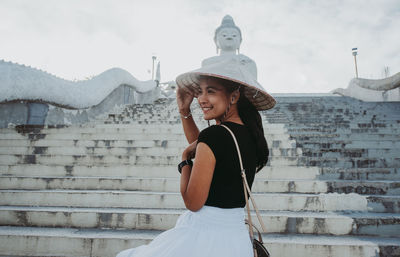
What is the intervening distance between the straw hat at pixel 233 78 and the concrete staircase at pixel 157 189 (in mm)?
1690

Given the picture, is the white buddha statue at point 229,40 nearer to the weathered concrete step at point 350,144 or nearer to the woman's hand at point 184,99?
the weathered concrete step at point 350,144

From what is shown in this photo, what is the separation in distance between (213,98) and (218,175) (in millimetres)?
375

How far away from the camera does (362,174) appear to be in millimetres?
3492

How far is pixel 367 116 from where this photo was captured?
21.9 feet

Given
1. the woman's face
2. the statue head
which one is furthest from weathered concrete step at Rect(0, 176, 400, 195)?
the statue head

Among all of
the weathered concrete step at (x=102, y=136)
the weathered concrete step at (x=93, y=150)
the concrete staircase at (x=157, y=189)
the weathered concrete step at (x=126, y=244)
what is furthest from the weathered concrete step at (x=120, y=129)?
the weathered concrete step at (x=126, y=244)

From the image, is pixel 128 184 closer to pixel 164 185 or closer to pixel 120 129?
pixel 164 185

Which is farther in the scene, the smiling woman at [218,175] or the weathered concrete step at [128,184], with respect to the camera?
the weathered concrete step at [128,184]

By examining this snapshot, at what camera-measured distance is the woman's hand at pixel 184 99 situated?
4.53 feet

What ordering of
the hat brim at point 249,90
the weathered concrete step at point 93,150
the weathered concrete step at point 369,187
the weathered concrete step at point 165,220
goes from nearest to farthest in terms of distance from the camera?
the hat brim at point 249,90, the weathered concrete step at point 165,220, the weathered concrete step at point 369,187, the weathered concrete step at point 93,150

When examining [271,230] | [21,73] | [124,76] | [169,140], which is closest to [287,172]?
[271,230]

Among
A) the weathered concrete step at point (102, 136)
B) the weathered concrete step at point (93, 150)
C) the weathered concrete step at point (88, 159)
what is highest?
the weathered concrete step at point (102, 136)

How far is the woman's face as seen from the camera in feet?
3.82

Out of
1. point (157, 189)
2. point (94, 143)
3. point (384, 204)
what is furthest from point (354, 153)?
point (94, 143)
